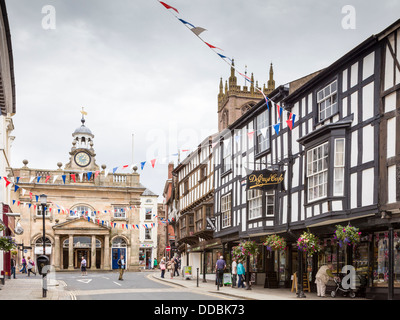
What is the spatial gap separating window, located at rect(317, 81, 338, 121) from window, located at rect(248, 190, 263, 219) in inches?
211

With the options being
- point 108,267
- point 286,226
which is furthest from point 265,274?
point 108,267

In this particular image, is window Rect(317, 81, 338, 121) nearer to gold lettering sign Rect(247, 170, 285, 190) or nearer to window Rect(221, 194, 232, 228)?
gold lettering sign Rect(247, 170, 285, 190)

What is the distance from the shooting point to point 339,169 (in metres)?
18.2

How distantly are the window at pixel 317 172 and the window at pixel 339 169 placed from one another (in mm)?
457

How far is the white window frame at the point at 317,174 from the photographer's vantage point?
18734 millimetres

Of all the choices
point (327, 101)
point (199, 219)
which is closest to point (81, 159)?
point (199, 219)

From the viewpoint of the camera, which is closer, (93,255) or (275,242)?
(275,242)

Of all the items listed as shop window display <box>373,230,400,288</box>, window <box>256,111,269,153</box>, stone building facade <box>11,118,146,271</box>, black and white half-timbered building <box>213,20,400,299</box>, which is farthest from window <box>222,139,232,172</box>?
stone building facade <box>11,118,146,271</box>

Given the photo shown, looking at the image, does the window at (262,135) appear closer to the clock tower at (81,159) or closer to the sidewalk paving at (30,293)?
the sidewalk paving at (30,293)

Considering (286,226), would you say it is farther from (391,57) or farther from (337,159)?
(391,57)

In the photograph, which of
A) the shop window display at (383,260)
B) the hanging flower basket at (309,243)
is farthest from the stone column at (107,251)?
the shop window display at (383,260)

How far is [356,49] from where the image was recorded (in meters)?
17.8

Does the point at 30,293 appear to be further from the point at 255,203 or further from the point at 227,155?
the point at 227,155

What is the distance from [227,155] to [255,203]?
6.23 meters
